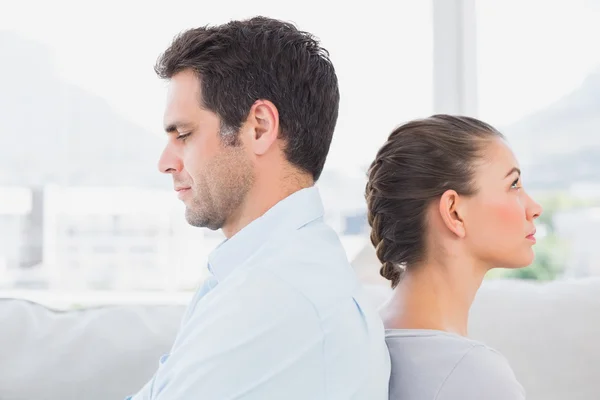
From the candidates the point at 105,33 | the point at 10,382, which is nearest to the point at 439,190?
the point at 10,382

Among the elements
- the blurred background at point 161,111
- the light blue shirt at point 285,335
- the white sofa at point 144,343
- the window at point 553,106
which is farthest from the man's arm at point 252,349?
the window at point 553,106

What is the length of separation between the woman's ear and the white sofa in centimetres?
53

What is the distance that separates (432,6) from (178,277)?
4.09 ft

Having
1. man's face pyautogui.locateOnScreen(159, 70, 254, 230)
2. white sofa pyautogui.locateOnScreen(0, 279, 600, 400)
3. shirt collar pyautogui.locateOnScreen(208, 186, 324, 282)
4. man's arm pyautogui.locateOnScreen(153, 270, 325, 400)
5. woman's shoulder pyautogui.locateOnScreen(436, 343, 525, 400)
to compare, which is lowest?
white sofa pyautogui.locateOnScreen(0, 279, 600, 400)

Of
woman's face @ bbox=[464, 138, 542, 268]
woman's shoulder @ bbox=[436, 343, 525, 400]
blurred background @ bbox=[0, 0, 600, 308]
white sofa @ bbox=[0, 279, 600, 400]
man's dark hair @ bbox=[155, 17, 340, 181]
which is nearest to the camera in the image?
woman's shoulder @ bbox=[436, 343, 525, 400]

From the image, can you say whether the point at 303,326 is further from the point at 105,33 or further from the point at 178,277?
the point at 105,33

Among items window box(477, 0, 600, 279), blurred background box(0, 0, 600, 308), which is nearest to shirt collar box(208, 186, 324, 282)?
blurred background box(0, 0, 600, 308)

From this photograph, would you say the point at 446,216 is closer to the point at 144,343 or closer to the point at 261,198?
the point at 261,198

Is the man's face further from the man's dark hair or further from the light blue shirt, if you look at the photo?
the light blue shirt

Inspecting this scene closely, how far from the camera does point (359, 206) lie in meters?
2.60

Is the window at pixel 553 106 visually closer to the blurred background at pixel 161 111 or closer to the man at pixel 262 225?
the blurred background at pixel 161 111

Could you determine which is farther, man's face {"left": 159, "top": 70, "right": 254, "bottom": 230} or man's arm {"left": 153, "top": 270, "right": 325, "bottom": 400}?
man's face {"left": 159, "top": 70, "right": 254, "bottom": 230}

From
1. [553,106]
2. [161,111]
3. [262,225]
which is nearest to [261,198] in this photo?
[262,225]

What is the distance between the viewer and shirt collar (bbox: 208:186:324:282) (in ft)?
3.69
